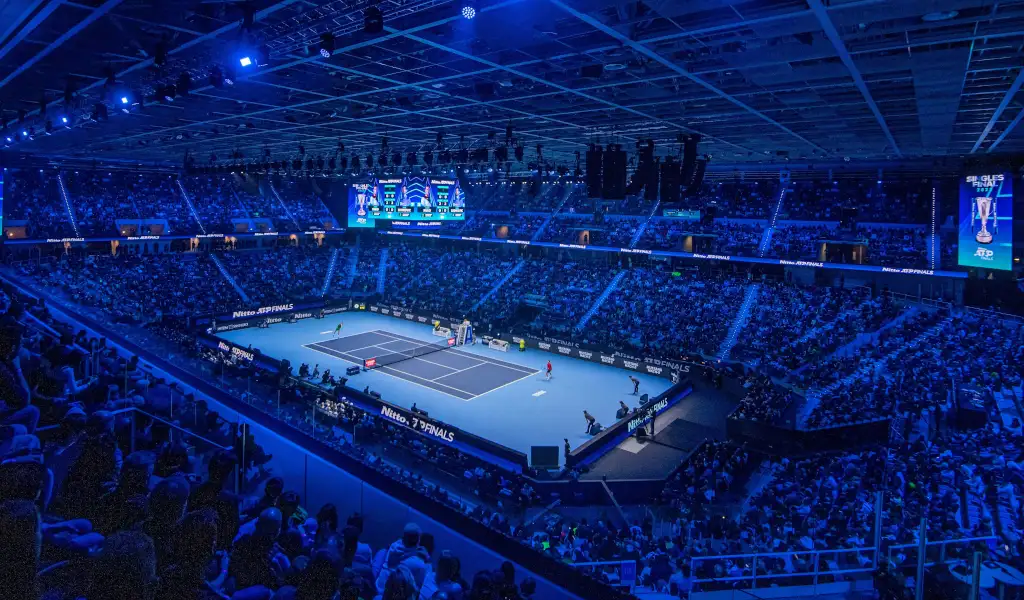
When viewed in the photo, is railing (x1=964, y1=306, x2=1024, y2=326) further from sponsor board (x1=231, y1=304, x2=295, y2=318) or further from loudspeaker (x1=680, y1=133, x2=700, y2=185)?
sponsor board (x1=231, y1=304, x2=295, y2=318)

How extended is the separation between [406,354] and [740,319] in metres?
18.9

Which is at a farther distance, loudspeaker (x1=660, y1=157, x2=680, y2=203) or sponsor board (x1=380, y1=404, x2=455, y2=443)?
sponsor board (x1=380, y1=404, x2=455, y2=443)

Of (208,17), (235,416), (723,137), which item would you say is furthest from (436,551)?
(723,137)

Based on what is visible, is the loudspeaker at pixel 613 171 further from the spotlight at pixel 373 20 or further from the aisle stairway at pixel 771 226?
the aisle stairway at pixel 771 226

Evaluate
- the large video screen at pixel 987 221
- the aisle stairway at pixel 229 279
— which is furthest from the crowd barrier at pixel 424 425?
the large video screen at pixel 987 221

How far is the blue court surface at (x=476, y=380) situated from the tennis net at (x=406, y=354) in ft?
0.76

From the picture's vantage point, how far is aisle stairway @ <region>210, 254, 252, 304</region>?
143 feet

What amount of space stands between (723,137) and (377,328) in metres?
26.3

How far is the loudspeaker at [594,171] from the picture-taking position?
60.0ft

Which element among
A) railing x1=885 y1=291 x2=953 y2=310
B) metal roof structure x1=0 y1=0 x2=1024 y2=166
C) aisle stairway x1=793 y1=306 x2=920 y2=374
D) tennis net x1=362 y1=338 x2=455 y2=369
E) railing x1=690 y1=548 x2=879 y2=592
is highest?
metal roof structure x1=0 y1=0 x2=1024 y2=166

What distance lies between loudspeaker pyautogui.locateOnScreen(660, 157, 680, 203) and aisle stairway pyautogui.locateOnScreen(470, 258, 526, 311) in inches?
1011

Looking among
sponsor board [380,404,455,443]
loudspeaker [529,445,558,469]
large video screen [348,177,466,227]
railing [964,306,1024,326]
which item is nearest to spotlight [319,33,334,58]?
loudspeaker [529,445,558,469]

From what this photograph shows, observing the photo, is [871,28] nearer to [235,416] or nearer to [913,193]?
[235,416]

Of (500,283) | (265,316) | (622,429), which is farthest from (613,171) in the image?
(265,316)
